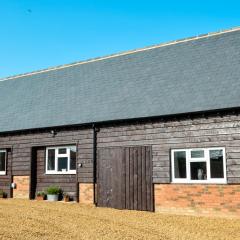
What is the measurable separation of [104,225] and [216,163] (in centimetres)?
480

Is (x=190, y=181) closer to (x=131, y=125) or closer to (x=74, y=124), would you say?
(x=131, y=125)

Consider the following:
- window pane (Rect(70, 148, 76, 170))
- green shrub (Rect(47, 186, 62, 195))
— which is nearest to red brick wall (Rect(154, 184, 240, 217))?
window pane (Rect(70, 148, 76, 170))

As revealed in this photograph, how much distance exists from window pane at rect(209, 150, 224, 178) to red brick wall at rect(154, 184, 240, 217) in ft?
1.41

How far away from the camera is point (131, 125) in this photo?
15859mm

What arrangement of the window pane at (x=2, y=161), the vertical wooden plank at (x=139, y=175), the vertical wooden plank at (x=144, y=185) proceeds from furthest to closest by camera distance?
the window pane at (x=2, y=161), the vertical wooden plank at (x=139, y=175), the vertical wooden plank at (x=144, y=185)

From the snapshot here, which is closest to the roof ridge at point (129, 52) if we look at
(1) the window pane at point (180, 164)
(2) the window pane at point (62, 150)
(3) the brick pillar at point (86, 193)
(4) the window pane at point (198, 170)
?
(2) the window pane at point (62, 150)

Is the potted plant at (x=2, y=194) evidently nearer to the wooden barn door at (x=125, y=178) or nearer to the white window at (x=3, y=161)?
the white window at (x=3, y=161)

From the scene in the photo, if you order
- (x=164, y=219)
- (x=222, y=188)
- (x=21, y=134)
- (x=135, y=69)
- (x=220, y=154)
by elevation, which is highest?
(x=135, y=69)

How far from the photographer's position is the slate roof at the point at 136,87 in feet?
49.7

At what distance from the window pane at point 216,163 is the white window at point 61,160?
658cm

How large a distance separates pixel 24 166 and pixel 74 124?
3.89 m

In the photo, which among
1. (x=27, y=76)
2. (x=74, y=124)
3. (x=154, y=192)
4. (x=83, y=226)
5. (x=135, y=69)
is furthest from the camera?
(x=27, y=76)

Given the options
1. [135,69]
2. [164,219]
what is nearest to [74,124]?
[135,69]

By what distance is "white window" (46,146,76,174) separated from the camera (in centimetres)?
1781
